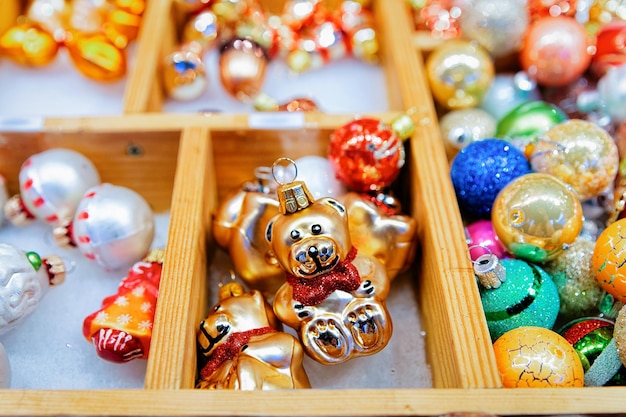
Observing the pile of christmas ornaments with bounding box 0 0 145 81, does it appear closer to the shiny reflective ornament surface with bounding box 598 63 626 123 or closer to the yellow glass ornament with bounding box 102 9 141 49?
the yellow glass ornament with bounding box 102 9 141 49

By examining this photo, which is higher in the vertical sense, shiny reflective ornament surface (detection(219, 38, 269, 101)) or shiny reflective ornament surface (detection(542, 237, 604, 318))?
shiny reflective ornament surface (detection(219, 38, 269, 101))

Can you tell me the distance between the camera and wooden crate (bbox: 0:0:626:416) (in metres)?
0.76

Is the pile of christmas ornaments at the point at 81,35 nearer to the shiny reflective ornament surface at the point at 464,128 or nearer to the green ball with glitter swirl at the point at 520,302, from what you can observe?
the shiny reflective ornament surface at the point at 464,128

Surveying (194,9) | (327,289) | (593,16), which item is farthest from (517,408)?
(194,9)

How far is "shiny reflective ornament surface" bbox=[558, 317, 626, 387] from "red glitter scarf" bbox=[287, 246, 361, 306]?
335 millimetres

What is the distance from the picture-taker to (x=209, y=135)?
44.4 inches

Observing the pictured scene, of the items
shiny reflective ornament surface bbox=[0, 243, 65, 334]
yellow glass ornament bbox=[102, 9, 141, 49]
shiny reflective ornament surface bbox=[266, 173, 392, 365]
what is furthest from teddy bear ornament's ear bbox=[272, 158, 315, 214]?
yellow glass ornament bbox=[102, 9, 141, 49]

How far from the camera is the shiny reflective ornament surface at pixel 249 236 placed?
1.00 metres

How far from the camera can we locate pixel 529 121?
1187 mm

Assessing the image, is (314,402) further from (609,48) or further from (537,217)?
(609,48)

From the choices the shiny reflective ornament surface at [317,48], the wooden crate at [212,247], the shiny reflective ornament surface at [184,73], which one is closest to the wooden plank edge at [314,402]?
the wooden crate at [212,247]

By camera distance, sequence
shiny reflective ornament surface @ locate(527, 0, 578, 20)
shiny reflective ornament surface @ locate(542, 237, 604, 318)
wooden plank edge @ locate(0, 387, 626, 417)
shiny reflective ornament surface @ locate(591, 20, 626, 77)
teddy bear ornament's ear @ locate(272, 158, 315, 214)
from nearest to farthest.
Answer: wooden plank edge @ locate(0, 387, 626, 417) < teddy bear ornament's ear @ locate(272, 158, 315, 214) < shiny reflective ornament surface @ locate(542, 237, 604, 318) < shiny reflective ornament surface @ locate(591, 20, 626, 77) < shiny reflective ornament surface @ locate(527, 0, 578, 20)

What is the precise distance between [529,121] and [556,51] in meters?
0.19

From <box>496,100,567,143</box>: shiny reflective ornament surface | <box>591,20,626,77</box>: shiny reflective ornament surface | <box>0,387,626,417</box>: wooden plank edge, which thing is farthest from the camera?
<box>591,20,626,77</box>: shiny reflective ornament surface
